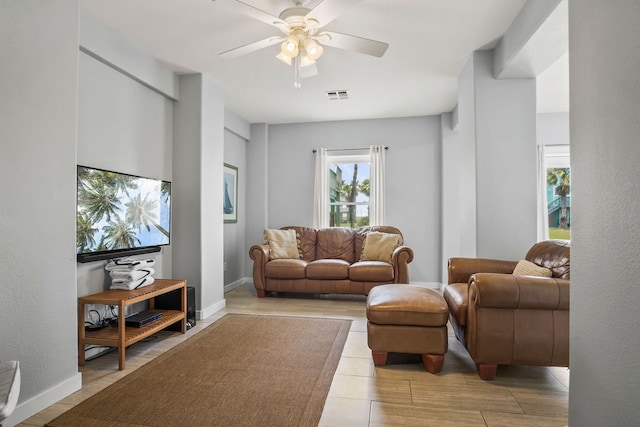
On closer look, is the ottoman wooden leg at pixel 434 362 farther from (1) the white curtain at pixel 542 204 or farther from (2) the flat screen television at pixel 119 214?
(1) the white curtain at pixel 542 204

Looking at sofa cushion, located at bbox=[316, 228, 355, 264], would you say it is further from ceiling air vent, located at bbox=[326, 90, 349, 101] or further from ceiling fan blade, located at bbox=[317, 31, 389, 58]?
ceiling fan blade, located at bbox=[317, 31, 389, 58]

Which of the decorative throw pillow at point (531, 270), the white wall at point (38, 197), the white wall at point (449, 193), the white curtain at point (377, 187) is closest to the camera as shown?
the white wall at point (38, 197)

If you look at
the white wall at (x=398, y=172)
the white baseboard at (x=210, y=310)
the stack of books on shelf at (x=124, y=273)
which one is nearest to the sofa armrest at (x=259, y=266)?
the white baseboard at (x=210, y=310)

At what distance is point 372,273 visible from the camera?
4.57m

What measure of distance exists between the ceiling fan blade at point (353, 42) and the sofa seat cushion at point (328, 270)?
9.18 feet

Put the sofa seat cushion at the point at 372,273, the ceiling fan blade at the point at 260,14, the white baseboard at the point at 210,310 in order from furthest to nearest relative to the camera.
→ the sofa seat cushion at the point at 372,273 < the white baseboard at the point at 210,310 < the ceiling fan blade at the point at 260,14

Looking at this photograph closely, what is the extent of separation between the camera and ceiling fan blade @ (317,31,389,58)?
8.28 ft

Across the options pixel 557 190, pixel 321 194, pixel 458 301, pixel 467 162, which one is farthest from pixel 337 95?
pixel 557 190

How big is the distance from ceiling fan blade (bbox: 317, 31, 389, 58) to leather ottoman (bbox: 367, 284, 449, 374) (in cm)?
184

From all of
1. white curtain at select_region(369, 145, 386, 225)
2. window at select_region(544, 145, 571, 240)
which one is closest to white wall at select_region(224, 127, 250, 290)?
white curtain at select_region(369, 145, 386, 225)

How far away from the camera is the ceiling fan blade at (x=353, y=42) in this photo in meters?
2.52

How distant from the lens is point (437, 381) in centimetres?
230

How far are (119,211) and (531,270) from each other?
129 inches

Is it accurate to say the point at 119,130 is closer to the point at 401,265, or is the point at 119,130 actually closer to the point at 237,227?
the point at 237,227
